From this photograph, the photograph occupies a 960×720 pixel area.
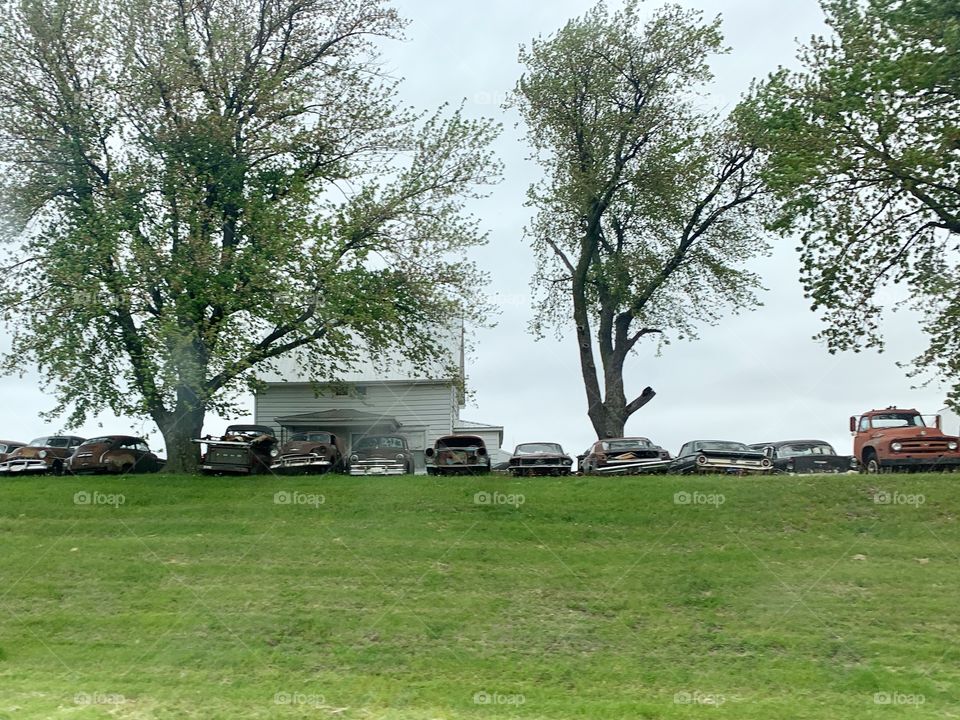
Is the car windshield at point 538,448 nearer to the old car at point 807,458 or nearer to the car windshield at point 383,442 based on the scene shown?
the car windshield at point 383,442

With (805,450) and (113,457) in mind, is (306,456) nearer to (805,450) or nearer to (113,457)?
(113,457)

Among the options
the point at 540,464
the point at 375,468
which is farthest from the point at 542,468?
the point at 375,468

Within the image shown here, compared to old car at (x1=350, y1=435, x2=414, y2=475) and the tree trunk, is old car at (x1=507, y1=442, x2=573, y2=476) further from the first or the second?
the tree trunk

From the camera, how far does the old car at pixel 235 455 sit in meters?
27.7

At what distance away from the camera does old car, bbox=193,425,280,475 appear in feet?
90.9

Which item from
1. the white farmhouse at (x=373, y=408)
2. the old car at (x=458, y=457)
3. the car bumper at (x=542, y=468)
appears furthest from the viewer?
the white farmhouse at (x=373, y=408)

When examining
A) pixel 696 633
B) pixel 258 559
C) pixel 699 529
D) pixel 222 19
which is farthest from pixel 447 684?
pixel 222 19

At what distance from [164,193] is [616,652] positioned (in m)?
20.5

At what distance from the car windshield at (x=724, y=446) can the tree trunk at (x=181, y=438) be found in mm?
15305

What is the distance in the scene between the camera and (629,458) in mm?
27953

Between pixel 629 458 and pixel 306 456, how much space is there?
9.51 metres

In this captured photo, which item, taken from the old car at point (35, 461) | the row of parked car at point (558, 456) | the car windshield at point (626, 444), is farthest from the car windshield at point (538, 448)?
the old car at point (35, 461)

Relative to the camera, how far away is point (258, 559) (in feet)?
62.3

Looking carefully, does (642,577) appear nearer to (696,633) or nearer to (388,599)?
(696,633)
